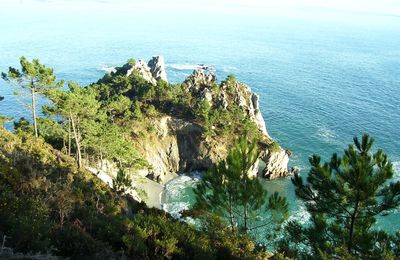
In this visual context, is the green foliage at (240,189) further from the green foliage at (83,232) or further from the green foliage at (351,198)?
the green foliage at (83,232)

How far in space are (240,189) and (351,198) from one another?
6.66 meters

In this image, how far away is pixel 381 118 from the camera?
283 ft

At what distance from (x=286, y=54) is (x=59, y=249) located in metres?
162

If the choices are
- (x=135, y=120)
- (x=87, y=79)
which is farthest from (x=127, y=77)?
(x=87, y=79)

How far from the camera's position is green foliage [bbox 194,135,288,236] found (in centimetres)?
2311

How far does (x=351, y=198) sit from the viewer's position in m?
19.4

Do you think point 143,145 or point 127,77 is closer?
point 143,145

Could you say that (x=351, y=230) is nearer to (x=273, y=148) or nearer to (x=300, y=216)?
(x=300, y=216)

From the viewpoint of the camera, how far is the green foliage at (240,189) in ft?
75.8

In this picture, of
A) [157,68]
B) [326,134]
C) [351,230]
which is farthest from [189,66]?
[351,230]

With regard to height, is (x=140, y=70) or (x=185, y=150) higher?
(x=140, y=70)

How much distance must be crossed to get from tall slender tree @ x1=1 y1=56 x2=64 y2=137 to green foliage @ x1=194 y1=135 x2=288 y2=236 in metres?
22.8

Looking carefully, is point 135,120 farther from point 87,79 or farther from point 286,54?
point 286,54

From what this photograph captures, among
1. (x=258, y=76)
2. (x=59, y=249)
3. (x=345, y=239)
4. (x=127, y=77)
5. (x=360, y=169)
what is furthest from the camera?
(x=258, y=76)
